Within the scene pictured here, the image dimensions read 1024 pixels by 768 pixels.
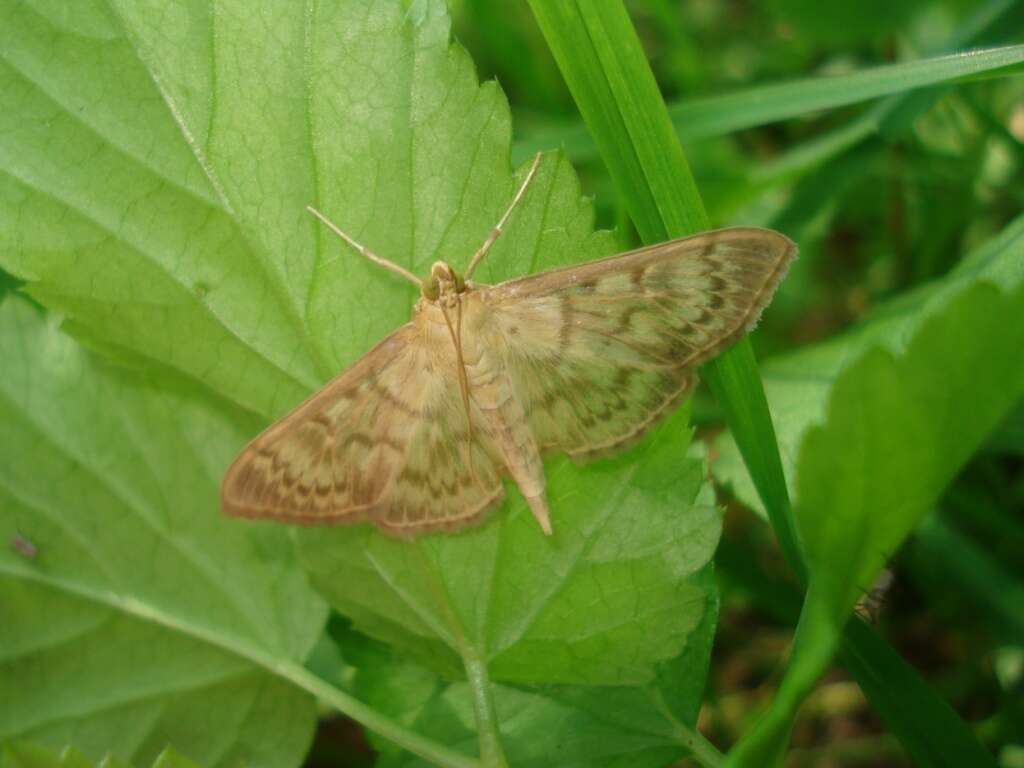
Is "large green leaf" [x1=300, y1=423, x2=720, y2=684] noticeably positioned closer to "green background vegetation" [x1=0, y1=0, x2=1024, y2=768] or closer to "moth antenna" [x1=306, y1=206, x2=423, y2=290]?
"green background vegetation" [x1=0, y1=0, x2=1024, y2=768]

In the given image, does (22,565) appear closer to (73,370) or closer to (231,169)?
(73,370)

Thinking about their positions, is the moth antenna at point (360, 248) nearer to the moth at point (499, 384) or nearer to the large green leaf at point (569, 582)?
the moth at point (499, 384)

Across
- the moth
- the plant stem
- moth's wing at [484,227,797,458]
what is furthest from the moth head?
the plant stem

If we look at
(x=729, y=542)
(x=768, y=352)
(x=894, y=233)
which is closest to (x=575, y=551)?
(x=729, y=542)

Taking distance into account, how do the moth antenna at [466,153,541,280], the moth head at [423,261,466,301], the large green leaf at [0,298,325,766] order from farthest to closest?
1. the large green leaf at [0,298,325,766]
2. the moth head at [423,261,466,301]
3. the moth antenna at [466,153,541,280]

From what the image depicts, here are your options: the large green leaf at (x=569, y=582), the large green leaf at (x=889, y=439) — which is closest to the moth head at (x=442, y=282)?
the large green leaf at (x=569, y=582)

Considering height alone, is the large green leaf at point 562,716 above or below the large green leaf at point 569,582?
below
